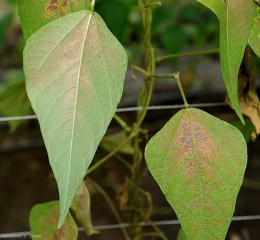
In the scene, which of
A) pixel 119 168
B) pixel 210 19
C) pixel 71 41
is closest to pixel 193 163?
pixel 71 41

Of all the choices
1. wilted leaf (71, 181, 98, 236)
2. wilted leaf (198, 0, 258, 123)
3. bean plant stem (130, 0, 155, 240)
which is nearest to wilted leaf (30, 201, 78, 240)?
wilted leaf (71, 181, 98, 236)

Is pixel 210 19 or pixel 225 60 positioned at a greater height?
pixel 225 60

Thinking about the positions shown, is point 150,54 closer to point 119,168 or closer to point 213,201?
point 213,201

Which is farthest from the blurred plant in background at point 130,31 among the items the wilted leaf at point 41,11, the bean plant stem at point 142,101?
the wilted leaf at point 41,11

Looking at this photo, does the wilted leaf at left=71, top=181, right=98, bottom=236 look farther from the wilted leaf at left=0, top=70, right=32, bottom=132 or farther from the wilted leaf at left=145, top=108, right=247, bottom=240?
the wilted leaf at left=0, top=70, right=32, bottom=132

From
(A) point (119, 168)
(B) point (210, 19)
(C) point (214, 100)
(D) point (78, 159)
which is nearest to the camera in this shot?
(D) point (78, 159)

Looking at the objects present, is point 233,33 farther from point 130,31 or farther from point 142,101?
point 130,31

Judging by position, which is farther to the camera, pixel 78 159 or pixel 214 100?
pixel 214 100
